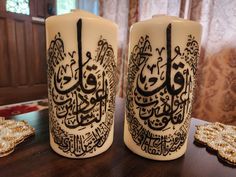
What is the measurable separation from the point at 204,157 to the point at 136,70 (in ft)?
0.74

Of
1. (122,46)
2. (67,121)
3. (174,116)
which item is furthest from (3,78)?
(174,116)

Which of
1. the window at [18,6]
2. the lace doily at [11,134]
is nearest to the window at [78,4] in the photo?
the window at [18,6]

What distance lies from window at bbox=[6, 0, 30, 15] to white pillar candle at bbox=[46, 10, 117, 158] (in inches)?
79.7

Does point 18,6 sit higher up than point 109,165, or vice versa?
point 18,6

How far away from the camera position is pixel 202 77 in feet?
4.61

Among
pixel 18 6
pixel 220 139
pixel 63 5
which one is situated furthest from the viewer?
pixel 63 5

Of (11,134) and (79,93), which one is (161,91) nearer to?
(79,93)

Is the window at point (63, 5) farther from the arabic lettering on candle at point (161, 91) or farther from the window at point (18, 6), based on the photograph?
the arabic lettering on candle at point (161, 91)

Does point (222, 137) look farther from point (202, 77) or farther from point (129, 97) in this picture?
point (202, 77)

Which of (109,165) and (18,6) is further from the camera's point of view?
(18,6)

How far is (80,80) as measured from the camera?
287mm

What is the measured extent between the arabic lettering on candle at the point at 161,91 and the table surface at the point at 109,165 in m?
0.03

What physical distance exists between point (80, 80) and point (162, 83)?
14 cm

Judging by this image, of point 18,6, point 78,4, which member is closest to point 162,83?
point 18,6
